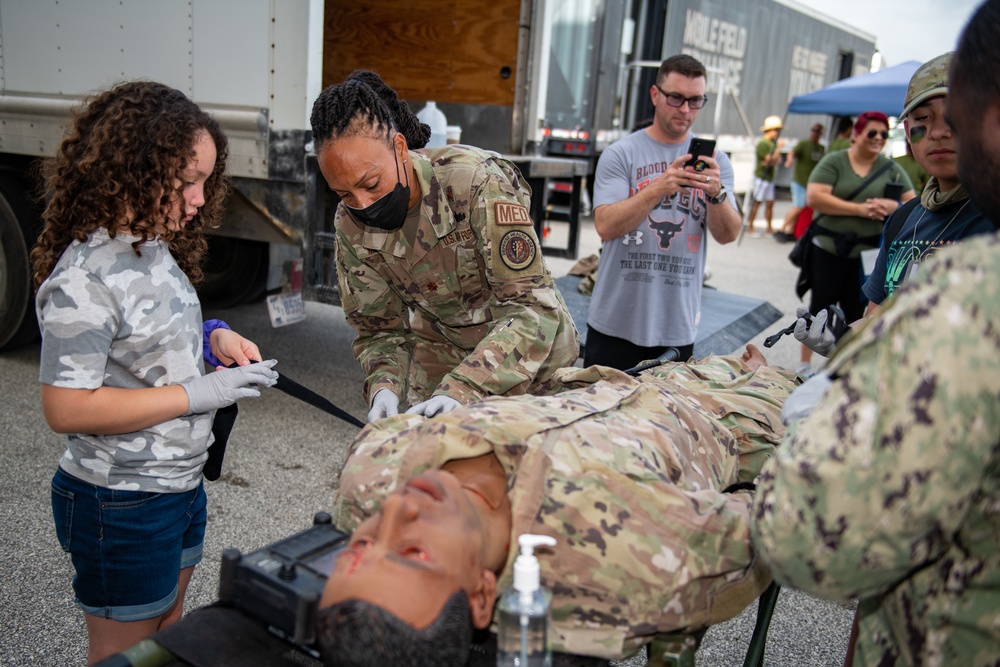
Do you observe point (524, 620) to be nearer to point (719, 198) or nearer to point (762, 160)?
point (719, 198)

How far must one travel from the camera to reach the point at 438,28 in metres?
5.37

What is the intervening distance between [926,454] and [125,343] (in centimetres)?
154

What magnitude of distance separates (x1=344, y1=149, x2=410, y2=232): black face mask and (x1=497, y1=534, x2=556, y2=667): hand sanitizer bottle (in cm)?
124

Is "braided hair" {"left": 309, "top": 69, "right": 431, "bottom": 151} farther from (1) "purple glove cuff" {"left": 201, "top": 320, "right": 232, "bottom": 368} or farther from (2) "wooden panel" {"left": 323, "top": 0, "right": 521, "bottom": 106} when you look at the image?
(2) "wooden panel" {"left": 323, "top": 0, "right": 521, "bottom": 106}

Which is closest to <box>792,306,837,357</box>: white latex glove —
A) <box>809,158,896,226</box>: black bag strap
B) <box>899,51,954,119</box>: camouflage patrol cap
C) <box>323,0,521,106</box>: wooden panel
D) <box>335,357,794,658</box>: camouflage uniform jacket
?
<box>335,357,794,658</box>: camouflage uniform jacket

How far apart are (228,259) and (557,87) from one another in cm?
537

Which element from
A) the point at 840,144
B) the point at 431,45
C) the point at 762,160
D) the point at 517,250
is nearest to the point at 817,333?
the point at 517,250

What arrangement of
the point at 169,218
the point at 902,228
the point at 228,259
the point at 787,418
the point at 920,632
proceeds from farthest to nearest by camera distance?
the point at 228,259 → the point at 902,228 → the point at 169,218 → the point at 787,418 → the point at 920,632

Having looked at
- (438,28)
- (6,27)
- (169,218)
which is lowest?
(169,218)

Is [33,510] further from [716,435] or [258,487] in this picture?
[716,435]

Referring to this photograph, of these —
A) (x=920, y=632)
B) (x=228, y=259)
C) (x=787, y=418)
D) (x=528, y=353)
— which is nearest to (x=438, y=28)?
(x=228, y=259)

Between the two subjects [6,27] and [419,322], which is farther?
[6,27]

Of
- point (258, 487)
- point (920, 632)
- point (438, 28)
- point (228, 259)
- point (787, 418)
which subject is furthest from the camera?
point (228, 259)

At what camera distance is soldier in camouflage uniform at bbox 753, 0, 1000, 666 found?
975mm
